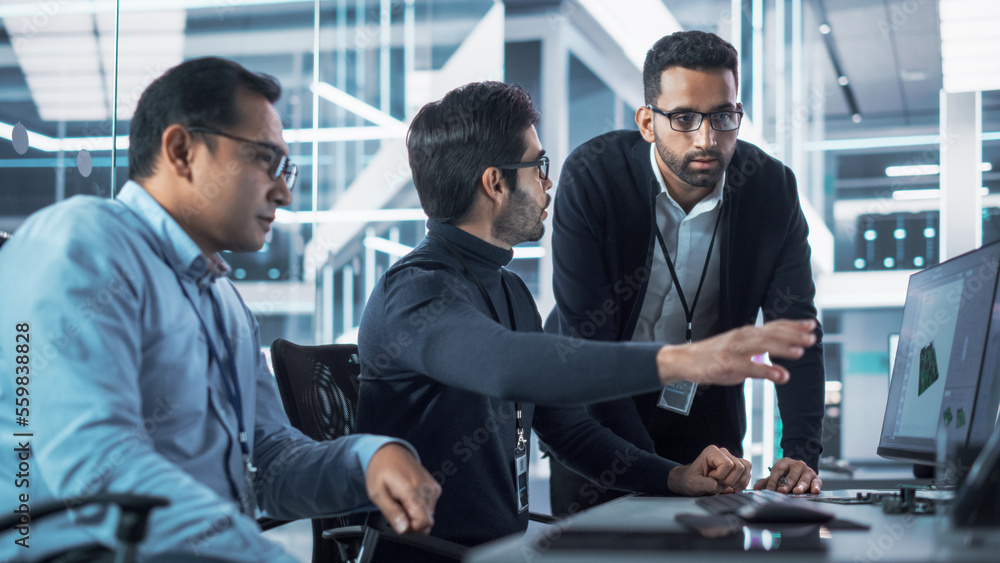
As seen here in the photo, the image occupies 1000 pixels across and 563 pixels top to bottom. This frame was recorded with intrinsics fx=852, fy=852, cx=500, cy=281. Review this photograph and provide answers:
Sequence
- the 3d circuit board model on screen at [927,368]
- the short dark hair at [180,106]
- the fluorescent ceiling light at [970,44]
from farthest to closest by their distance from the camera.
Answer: the fluorescent ceiling light at [970,44] < the 3d circuit board model on screen at [927,368] < the short dark hair at [180,106]

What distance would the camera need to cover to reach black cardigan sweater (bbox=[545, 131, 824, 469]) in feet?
6.58

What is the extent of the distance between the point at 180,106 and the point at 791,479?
4.09 feet

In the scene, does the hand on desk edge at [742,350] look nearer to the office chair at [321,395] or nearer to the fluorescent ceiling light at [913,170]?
the office chair at [321,395]

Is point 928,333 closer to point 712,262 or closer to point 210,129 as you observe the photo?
point 712,262

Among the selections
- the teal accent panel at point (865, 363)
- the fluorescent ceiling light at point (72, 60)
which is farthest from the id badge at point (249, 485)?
the teal accent panel at point (865, 363)

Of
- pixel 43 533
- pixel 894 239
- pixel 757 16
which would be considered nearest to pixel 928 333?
pixel 43 533

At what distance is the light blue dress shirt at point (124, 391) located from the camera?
0.98 m

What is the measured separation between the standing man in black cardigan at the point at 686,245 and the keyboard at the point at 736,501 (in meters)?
0.49

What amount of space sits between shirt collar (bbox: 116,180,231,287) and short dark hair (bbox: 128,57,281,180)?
49mm

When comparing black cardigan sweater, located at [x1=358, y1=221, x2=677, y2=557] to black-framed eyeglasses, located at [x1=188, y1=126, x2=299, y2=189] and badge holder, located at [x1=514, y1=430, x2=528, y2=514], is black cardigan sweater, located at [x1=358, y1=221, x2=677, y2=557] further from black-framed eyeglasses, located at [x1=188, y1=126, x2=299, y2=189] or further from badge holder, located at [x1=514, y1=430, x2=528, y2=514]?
black-framed eyeglasses, located at [x1=188, y1=126, x2=299, y2=189]

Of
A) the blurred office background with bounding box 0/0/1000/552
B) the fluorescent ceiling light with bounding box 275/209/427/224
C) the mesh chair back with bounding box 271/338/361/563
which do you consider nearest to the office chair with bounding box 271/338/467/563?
the mesh chair back with bounding box 271/338/361/563

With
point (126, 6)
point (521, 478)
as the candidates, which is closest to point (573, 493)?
point (521, 478)

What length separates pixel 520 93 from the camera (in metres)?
1.73

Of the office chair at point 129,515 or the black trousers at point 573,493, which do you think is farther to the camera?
the black trousers at point 573,493
